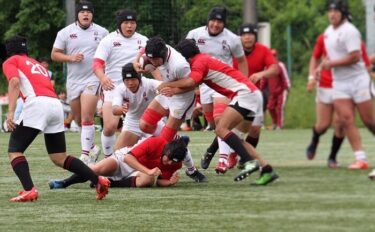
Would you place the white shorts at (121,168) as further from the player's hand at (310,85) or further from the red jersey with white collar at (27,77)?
the player's hand at (310,85)

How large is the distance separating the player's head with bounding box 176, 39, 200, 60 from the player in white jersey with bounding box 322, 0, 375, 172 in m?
1.49

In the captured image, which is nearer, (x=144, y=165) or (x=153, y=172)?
(x=153, y=172)

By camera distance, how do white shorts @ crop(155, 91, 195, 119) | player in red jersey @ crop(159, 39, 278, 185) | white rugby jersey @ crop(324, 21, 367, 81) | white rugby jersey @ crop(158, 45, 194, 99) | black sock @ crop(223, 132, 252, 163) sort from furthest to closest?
white shorts @ crop(155, 91, 195, 119)
white rugby jersey @ crop(158, 45, 194, 99)
player in red jersey @ crop(159, 39, 278, 185)
black sock @ crop(223, 132, 252, 163)
white rugby jersey @ crop(324, 21, 367, 81)

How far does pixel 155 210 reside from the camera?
304 inches

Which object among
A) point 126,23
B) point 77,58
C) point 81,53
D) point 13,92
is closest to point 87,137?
point 77,58

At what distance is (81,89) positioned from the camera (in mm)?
13164

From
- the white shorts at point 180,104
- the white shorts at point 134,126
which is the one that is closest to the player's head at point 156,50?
the white shorts at point 180,104

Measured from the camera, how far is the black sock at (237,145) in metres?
8.55

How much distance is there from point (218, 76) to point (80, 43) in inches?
174

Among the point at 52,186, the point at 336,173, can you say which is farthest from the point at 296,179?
the point at 52,186

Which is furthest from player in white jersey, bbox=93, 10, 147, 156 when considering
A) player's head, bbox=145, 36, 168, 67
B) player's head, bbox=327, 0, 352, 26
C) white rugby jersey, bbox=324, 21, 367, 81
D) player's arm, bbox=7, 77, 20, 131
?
player's head, bbox=327, 0, 352, 26

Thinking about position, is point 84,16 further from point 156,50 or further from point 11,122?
point 11,122

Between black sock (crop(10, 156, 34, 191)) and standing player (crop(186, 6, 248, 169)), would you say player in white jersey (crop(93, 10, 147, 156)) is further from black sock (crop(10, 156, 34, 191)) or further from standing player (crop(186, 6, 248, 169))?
black sock (crop(10, 156, 34, 191))

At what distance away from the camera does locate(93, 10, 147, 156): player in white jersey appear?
11969mm
